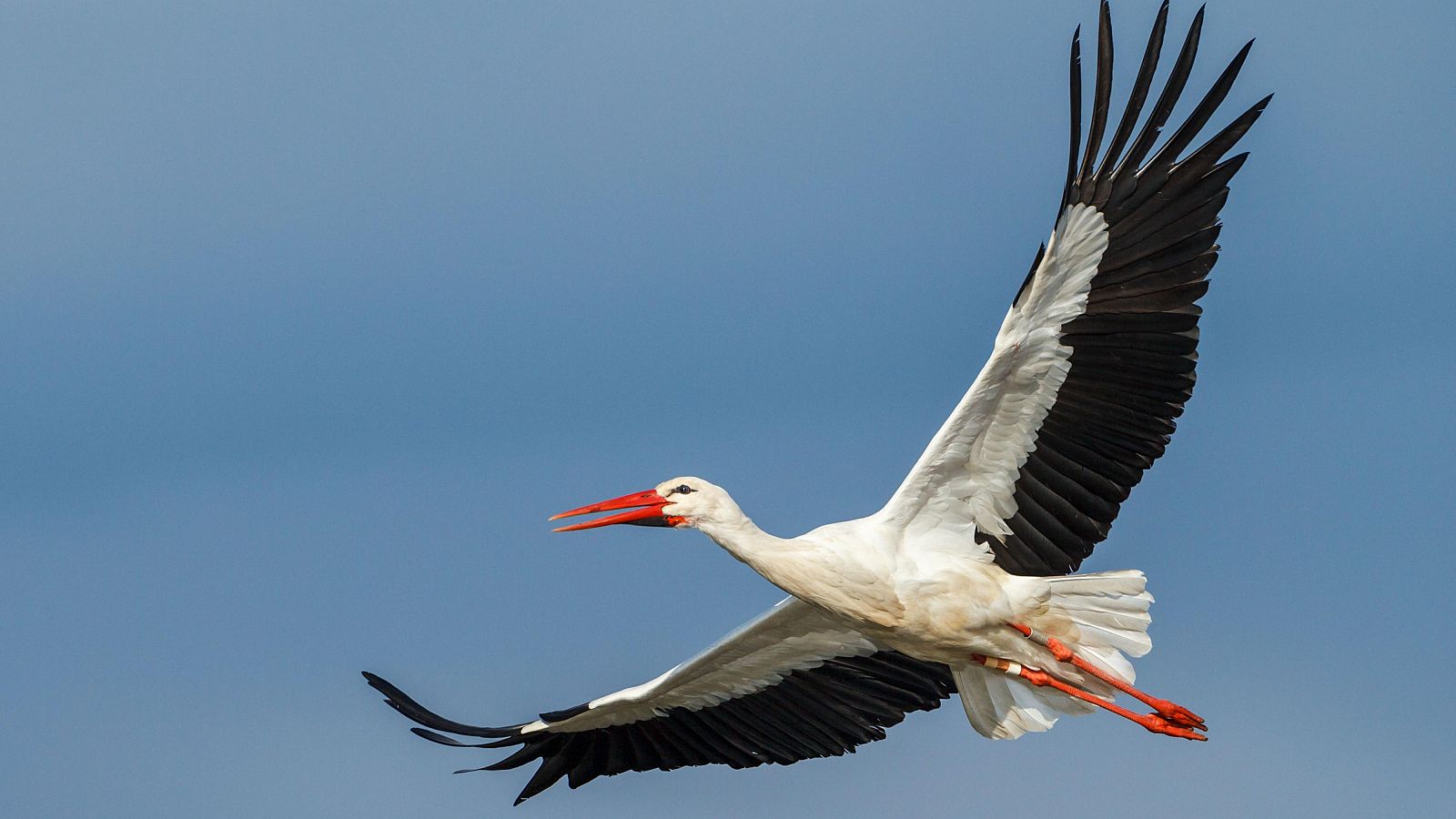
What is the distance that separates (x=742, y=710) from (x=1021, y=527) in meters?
2.49

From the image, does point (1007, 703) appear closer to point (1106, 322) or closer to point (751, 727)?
point (751, 727)

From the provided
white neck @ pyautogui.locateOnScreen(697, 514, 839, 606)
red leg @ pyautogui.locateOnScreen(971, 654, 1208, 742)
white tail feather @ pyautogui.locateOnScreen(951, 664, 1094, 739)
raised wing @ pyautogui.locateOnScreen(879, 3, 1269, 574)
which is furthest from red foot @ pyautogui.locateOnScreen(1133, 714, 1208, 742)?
white neck @ pyautogui.locateOnScreen(697, 514, 839, 606)

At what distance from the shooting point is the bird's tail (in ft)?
36.1

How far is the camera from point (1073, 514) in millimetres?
11008

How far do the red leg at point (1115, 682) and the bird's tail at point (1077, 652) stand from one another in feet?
0.23

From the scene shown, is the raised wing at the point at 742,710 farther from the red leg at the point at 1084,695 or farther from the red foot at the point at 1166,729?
the red foot at the point at 1166,729

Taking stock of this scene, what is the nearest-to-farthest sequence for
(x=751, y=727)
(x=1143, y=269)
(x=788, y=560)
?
(x=1143, y=269)
(x=788, y=560)
(x=751, y=727)

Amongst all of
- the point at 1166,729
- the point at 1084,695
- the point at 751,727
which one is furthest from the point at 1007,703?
the point at 751,727

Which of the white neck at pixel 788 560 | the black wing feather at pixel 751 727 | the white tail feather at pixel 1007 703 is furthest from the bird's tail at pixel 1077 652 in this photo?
the white neck at pixel 788 560

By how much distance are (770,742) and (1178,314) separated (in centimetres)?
416

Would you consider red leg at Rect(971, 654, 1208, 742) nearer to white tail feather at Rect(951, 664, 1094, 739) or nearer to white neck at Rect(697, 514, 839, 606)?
white tail feather at Rect(951, 664, 1094, 739)

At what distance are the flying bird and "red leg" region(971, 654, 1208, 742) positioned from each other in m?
0.01

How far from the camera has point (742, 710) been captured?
12.5m

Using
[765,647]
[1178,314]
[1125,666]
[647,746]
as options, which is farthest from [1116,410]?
[647,746]
